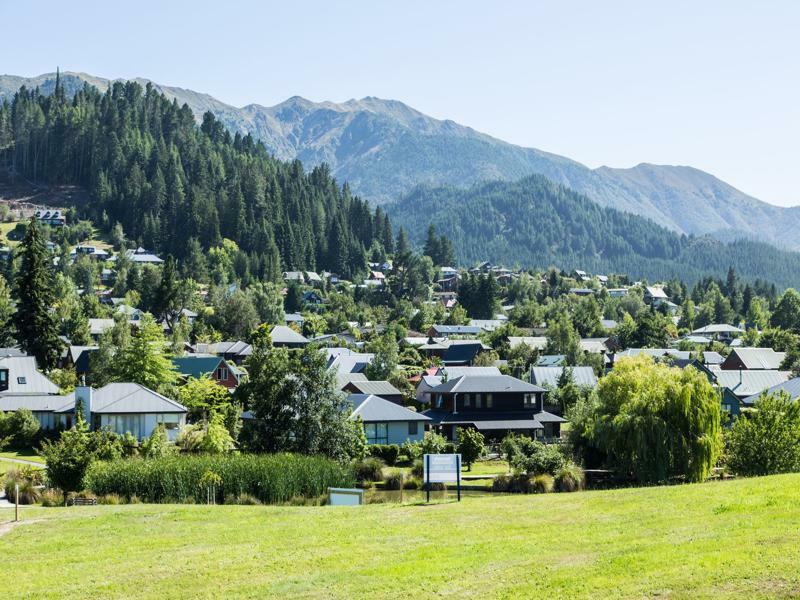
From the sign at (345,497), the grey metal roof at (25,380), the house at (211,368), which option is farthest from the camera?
the house at (211,368)

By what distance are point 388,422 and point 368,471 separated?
13.3m

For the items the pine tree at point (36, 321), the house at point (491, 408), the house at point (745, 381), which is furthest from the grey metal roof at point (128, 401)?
the house at point (745, 381)

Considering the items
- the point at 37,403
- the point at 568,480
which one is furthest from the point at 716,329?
the point at 568,480

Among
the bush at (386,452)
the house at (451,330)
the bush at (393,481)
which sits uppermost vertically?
the house at (451,330)

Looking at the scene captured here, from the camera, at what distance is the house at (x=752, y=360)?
367 feet

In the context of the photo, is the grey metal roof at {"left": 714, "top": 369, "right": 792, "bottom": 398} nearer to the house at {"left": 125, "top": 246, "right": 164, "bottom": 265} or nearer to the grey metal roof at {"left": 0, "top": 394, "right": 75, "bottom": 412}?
the grey metal roof at {"left": 0, "top": 394, "right": 75, "bottom": 412}

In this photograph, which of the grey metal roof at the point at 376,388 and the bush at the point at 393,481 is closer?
the bush at the point at 393,481

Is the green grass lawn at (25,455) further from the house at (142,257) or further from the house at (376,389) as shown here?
the house at (142,257)

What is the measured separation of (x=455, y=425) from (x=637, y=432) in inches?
1047

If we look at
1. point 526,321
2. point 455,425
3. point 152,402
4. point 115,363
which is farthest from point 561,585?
point 526,321

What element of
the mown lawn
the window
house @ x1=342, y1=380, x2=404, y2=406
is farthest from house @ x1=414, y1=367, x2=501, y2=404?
the mown lawn

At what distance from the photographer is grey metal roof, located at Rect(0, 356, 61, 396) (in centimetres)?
7475

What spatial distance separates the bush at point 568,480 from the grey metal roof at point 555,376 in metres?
40.9

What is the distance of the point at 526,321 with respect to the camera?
157 metres
